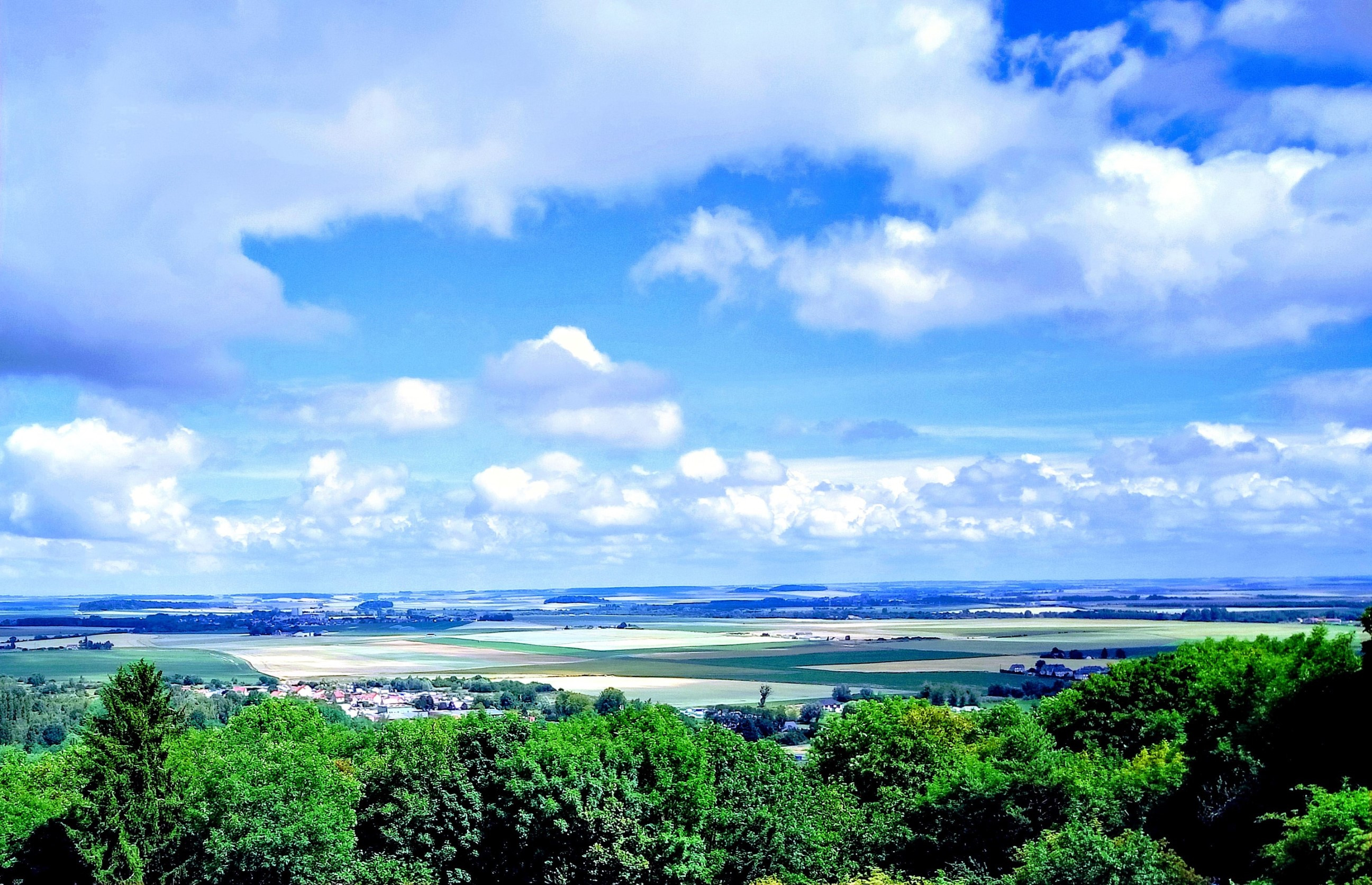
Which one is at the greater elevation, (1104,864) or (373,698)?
(1104,864)

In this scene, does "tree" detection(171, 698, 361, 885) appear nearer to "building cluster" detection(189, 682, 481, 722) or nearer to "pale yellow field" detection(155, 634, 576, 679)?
"building cluster" detection(189, 682, 481, 722)

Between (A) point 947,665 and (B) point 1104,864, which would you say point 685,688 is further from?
(B) point 1104,864

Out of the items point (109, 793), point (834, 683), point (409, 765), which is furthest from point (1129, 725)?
point (834, 683)

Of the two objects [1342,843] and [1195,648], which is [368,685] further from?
[1342,843]

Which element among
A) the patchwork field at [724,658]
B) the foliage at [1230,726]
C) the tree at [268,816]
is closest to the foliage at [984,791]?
the foliage at [1230,726]

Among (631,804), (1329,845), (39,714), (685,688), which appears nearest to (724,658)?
(685,688)
